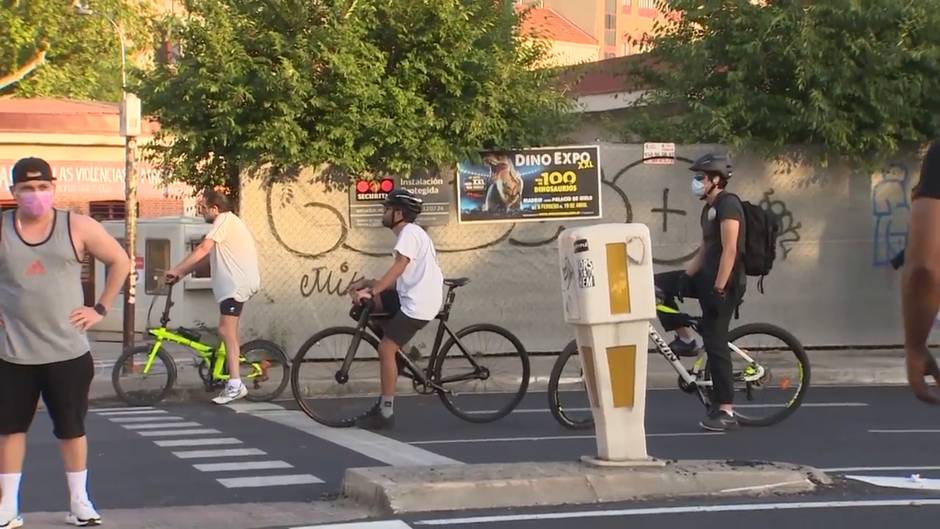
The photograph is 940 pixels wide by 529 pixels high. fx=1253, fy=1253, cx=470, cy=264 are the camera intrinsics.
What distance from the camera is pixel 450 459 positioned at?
8.09 metres

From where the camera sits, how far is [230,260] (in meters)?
11.0

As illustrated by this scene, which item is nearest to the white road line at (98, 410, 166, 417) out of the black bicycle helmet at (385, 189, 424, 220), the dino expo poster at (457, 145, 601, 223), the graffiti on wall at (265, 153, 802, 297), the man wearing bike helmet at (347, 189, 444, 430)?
Result: the man wearing bike helmet at (347, 189, 444, 430)

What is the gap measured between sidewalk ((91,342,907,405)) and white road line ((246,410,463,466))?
77cm

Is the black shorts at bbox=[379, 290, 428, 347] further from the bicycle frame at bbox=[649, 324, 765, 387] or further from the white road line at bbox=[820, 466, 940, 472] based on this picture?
the white road line at bbox=[820, 466, 940, 472]

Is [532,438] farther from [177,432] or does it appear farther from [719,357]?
[177,432]

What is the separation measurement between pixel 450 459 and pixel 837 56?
7.76 meters

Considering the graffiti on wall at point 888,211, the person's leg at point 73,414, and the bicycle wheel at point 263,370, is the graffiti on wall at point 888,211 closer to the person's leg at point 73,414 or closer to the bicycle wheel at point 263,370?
the bicycle wheel at point 263,370

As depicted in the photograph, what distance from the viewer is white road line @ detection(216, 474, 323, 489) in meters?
7.23

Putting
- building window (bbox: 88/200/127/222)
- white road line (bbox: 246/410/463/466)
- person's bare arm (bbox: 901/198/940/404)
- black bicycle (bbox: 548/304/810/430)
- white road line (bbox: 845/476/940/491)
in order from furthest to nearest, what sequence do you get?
building window (bbox: 88/200/127/222)
black bicycle (bbox: 548/304/810/430)
white road line (bbox: 246/410/463/466)
white road line (bbox: 845/476/940/491)
person's bare arm (bbox: 901/198/940/404)

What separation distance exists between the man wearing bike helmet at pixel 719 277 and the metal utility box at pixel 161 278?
31.6 ft

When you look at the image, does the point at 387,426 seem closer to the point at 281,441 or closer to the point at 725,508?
the point at 281,441

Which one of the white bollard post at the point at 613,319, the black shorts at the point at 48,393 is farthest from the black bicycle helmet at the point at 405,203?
the black shorts at the point at 48,393

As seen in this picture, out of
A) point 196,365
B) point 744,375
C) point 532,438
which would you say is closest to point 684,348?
point 744,375

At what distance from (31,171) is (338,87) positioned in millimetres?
6939
